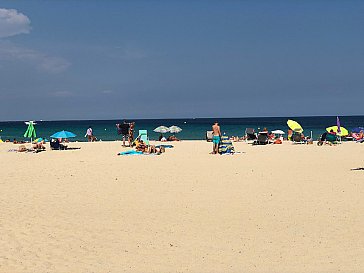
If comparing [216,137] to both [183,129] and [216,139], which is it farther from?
[183,129]

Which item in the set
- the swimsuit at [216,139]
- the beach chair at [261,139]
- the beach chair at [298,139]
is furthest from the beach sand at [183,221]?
the beach chair at [298,139]

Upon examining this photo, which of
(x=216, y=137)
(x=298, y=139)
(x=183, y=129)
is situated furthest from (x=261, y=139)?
(x=183, y=129)

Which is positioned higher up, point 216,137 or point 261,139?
point 216,137

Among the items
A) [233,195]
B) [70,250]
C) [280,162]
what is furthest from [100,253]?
[280,162]

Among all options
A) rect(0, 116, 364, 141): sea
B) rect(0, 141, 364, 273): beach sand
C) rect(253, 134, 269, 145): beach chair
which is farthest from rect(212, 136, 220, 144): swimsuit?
rect(0, 116, 364, 141): sea

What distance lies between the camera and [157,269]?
16.5ft

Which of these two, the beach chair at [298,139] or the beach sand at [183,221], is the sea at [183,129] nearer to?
the beach chair at [298,139]

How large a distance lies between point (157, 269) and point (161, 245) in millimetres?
881

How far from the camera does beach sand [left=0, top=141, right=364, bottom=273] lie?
5258 millimetres

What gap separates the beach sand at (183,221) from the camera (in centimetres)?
526

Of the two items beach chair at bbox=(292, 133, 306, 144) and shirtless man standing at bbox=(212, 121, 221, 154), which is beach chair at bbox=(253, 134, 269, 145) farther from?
shirtless man standing at bbox=(212, 121, 221, 154)

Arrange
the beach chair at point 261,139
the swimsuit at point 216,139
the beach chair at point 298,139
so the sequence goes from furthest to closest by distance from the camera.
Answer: the beach chair at point 298,139, the beach chair at point 261,139, the swimsuit at point 216,139

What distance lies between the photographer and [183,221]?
7.17 metres

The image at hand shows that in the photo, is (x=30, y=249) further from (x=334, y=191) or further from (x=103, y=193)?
(x=334, y=191)
